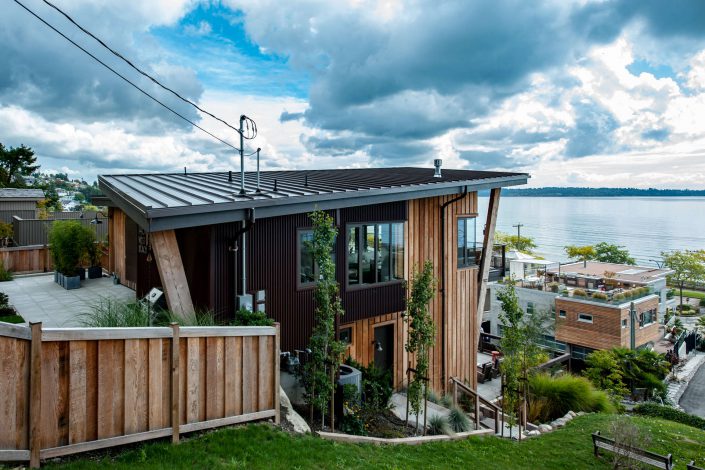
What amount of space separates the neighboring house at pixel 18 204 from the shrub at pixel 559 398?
2599cm

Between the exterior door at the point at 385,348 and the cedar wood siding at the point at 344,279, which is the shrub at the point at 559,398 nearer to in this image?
the cedar wood siding at the point at 344,279

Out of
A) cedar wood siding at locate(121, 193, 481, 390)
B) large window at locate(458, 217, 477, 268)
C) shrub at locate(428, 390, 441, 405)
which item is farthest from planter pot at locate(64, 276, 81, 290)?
large window at locate(458, 217, 477, 268)

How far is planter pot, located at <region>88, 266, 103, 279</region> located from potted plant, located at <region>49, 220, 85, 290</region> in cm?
58

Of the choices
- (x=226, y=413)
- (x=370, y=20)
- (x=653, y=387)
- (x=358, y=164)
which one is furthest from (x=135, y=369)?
(x=653, y=387)

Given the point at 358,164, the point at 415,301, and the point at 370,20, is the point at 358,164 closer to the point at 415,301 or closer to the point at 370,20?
the point at 370,20

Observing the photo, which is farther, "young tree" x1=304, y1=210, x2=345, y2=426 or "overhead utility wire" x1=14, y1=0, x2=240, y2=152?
"young tree" x1=304, y1=210, x2=345, y2=426

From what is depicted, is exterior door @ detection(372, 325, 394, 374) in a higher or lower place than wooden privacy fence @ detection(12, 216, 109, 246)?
lower

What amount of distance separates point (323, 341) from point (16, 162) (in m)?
52.7

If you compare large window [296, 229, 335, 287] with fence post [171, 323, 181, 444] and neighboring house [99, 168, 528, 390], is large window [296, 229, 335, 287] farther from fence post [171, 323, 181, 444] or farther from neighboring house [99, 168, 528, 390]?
fence post [171, 323, 181, 444]

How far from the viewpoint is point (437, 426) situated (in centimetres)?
966

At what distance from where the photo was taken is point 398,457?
703 centimetres

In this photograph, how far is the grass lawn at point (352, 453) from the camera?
5234 mm

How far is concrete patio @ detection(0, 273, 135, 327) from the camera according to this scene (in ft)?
32.0

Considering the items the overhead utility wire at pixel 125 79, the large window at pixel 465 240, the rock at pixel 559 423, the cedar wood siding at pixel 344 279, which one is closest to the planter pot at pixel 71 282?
the cedar wood siding at pixel 344 279
